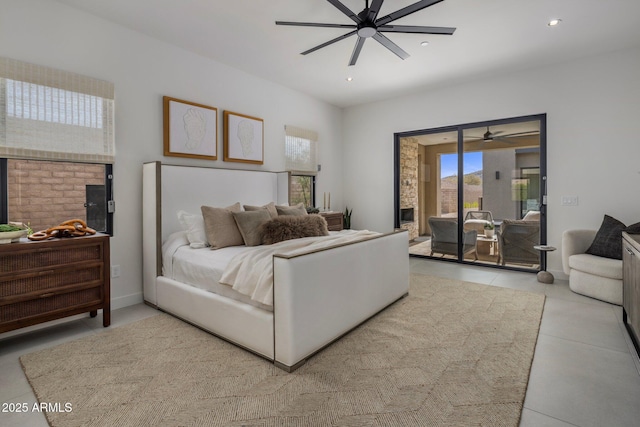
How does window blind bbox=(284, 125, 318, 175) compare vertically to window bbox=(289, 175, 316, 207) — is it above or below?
above

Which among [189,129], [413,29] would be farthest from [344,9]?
[189,129]

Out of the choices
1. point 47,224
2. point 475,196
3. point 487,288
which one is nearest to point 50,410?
point 47,224

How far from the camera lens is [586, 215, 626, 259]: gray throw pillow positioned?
135 inches

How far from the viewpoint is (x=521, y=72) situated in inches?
171

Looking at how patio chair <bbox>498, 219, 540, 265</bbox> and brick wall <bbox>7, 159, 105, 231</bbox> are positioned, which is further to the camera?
patio chair <bbox>498, 219, 540, 265</bbox>

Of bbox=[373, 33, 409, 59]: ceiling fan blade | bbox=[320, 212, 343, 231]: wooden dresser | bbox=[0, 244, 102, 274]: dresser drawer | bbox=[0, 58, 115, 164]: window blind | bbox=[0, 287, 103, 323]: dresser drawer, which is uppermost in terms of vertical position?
bbox=[373, 33, 409, 59]: ceiling fan blade

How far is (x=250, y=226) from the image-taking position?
3.06 m

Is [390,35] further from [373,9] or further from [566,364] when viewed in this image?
[566,364]

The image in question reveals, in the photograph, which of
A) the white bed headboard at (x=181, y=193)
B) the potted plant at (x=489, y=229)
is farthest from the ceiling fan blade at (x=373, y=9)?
the potted plant at (x=489, y=229)

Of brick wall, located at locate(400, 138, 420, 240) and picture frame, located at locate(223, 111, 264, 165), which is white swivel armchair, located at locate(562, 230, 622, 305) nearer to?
brick wall, located at locate(400, 138, 420, 240)

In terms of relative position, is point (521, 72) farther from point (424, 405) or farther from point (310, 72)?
point (424, 405)

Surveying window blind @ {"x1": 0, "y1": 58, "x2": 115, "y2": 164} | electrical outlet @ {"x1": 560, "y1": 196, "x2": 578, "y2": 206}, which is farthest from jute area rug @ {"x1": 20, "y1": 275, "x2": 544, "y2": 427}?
electrical outlet @ {"x1": 560, "y1": 196, "x2": 578, "y2": 206}

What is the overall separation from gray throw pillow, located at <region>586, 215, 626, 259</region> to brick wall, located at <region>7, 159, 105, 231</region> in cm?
531

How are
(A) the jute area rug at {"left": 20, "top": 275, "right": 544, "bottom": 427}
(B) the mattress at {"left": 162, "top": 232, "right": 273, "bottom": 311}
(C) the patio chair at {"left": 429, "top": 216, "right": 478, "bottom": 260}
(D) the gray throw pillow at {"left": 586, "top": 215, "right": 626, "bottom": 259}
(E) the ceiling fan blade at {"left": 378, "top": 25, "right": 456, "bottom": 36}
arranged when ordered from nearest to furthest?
(A) the jute area rug at {"left": 20, "top": 275, "right": 544, "bottom": 427} < (B) the mattress at {"left": 162, "top": 232, "right": 273, "bottom": 311} < (E) the ceiling fan blade at {"left": 378, "top": 25, "right": 456, "bottom": 36} < (D) the gray throw pillow at {"left": 586, "top": 215, "right": 626, "bottom": 259} < (C) the patio chair at {"left": 429, "top": 216, "right": 478, "bottom": 260}
